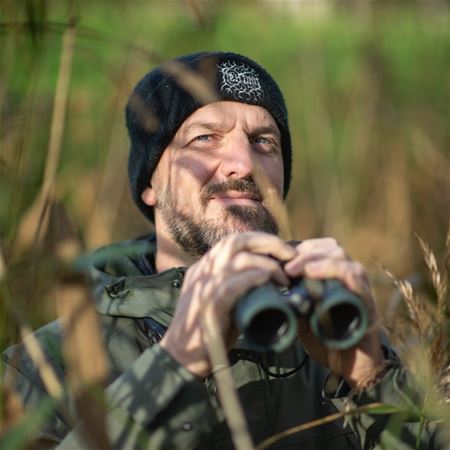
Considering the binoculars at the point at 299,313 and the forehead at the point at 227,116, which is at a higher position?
the forehead at the point at 227,116

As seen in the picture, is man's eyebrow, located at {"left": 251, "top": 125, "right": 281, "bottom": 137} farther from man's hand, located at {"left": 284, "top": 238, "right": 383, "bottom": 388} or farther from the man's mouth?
man's hand, located at {"left": 284, "top": 238, "right": 383, "bottom": 388}

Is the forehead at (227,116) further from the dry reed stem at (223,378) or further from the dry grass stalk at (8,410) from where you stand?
the dry grass stalk at (8,410)

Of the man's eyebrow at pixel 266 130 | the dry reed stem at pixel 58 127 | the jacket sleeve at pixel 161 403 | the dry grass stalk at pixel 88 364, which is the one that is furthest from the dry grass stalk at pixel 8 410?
the man's eyebrow at pixel 266 130

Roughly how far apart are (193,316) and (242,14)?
781 centimetres

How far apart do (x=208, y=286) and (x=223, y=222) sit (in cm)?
98

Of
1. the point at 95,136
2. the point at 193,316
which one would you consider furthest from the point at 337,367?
the point at 95,136

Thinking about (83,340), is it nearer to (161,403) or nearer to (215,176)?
(161,403)

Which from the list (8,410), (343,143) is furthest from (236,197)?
(343,143)

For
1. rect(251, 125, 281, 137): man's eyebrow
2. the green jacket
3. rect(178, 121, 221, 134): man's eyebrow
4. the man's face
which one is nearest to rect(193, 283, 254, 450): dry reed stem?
the green jacket

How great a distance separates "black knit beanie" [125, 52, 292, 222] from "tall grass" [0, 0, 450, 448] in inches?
3.8

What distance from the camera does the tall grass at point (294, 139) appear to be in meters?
1.83

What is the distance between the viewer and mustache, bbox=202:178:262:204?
109 inches

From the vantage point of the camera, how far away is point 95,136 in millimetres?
6055

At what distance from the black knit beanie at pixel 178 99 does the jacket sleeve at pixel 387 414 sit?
1.16 meters
